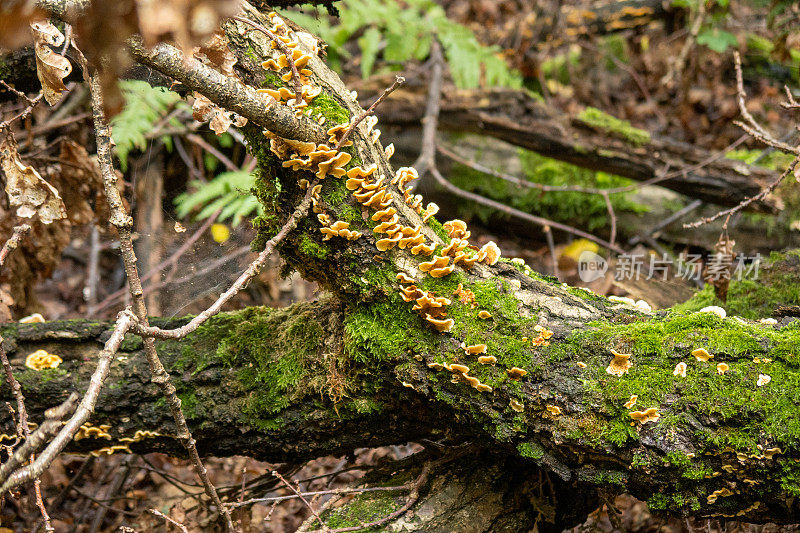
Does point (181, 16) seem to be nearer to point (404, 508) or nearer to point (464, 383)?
point (464, 383)

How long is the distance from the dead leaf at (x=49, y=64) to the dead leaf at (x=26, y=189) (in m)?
0.55

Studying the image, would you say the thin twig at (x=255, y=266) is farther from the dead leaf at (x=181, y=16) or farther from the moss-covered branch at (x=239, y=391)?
the dead leaf at (x=181, y=16)

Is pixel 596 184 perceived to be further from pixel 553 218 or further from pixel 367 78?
pixel 367 78

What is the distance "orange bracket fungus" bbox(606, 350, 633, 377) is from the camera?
8.22 feet

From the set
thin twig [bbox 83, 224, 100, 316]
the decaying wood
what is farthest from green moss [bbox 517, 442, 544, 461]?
thin twig [bbox 83, 224, 100, 316]

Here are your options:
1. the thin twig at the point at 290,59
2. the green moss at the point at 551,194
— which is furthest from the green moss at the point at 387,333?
the green moss at the point at 551,194

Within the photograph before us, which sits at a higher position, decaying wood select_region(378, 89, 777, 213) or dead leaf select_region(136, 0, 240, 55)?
dead leaf select_region(136, 0, 240, 55)

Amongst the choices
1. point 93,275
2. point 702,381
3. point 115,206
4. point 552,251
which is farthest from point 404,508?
point 93,275

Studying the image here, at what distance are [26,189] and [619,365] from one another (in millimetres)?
3062

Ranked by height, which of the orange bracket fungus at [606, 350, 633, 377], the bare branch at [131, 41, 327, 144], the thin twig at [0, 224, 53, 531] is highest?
the bare branch at [131, 41, 327, 144]

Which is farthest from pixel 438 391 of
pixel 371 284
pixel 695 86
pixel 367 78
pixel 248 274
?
pixel 695 86

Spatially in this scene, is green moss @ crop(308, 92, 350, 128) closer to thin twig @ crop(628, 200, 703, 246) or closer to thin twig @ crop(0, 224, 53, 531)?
thin twig @ crop(0, 224, 53, 531)

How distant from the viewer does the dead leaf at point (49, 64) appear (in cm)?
A: 248

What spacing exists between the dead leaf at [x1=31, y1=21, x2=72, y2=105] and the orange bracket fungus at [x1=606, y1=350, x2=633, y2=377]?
8.72ft
